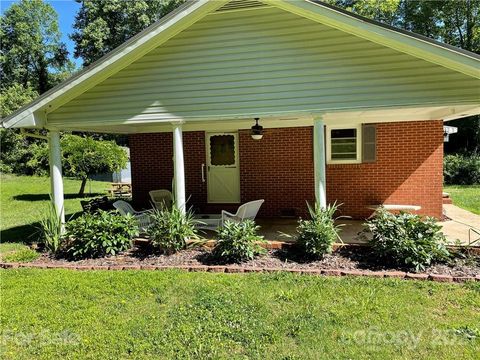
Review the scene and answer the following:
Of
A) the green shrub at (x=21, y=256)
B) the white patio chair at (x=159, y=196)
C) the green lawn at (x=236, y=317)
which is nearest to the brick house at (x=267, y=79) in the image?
the green shrub at (x=21, y=256)

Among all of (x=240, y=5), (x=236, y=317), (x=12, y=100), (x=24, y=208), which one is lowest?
(x=236, y=317)

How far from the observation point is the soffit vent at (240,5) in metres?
5.90

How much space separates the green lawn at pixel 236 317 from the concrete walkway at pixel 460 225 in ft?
7.85

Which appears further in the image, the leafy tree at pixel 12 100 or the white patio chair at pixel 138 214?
the leafy tree at pixel 12 100

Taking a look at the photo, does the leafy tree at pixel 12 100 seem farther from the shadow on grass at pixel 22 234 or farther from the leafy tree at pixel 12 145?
the shadow on grass at pixel 22 234

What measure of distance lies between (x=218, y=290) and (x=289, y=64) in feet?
12.6

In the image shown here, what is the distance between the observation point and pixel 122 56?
6203 mm

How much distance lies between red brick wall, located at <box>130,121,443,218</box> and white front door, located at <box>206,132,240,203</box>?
176 millimetres

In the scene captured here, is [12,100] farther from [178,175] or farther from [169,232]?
[169,232]

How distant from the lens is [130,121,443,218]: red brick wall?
8.62m

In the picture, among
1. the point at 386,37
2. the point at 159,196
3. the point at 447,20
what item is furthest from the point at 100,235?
the point at 447,20

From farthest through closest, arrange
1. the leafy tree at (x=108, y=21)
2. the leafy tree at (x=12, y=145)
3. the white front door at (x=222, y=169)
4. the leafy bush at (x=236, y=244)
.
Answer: the leafy tree at (x=108, y=21), the leafy tree at (x=12, y=145), the white front door at (x=222, y=169), the leafy bush at (x=236, y=244)

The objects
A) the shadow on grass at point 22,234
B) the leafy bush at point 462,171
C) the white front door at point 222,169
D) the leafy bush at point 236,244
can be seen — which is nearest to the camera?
the leafy bush at point 236,244

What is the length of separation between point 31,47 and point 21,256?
3240 centimetres
